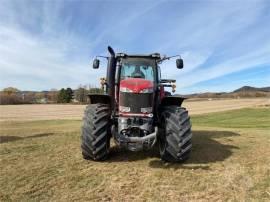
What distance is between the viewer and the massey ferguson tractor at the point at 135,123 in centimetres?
718

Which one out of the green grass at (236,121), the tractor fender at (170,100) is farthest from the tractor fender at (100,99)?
→ the green grass at (236,121)

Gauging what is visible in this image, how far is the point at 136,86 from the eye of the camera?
7.47m

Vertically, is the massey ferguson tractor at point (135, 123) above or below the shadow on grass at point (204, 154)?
above

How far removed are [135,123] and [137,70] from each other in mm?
1580

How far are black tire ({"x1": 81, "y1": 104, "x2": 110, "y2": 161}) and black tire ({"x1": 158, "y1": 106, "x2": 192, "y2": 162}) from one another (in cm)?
135

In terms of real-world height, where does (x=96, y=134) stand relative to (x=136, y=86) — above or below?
below

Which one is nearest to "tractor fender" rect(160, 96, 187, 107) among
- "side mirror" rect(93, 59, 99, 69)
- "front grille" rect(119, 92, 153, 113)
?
"front grille" rect(119, 92, 153, 113)

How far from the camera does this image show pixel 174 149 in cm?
717

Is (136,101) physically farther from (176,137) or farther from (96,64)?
(96,64)

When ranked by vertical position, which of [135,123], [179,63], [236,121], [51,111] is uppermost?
[179,63]

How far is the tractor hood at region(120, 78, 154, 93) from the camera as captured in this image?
24.5ft

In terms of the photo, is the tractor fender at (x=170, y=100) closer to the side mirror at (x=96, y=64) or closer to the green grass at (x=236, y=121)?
the side mirror at (x=96, y=64)

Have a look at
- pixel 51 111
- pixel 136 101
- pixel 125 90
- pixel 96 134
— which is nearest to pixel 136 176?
pixel 96 134

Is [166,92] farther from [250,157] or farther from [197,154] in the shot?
[250,157]
